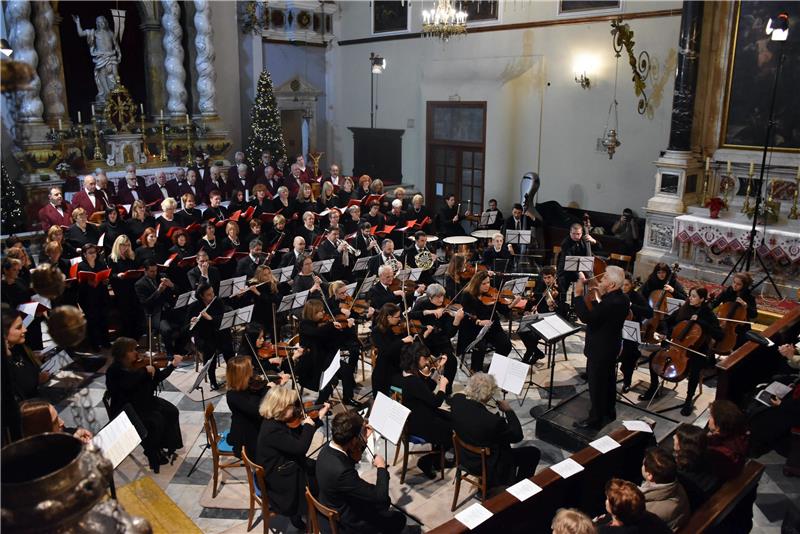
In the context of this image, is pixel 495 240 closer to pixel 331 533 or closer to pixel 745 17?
pixel 745 17

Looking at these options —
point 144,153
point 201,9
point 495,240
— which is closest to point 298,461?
point 495,240

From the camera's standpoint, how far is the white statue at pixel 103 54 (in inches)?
596

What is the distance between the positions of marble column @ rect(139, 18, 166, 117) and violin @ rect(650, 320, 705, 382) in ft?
45.3

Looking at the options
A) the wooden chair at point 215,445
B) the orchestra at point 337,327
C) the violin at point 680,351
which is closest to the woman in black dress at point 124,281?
the orchestra at point 337,327

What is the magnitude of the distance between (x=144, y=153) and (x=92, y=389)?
30.2 feet

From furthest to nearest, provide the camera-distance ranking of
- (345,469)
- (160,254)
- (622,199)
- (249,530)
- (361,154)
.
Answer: (361,154) → (622,199) → (160,254) → (249,530) → (345,469)

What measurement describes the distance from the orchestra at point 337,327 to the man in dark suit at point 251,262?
0.03 m

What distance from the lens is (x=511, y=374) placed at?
596 centimetres

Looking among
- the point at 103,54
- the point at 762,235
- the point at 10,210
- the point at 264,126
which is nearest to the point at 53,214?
the point at 10,210

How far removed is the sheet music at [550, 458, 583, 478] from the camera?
15.1ft

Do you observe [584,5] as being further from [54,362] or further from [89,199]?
[54,362]

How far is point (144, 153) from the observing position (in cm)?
1567

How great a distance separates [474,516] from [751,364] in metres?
4.12

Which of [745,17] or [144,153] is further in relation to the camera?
[144,153]
